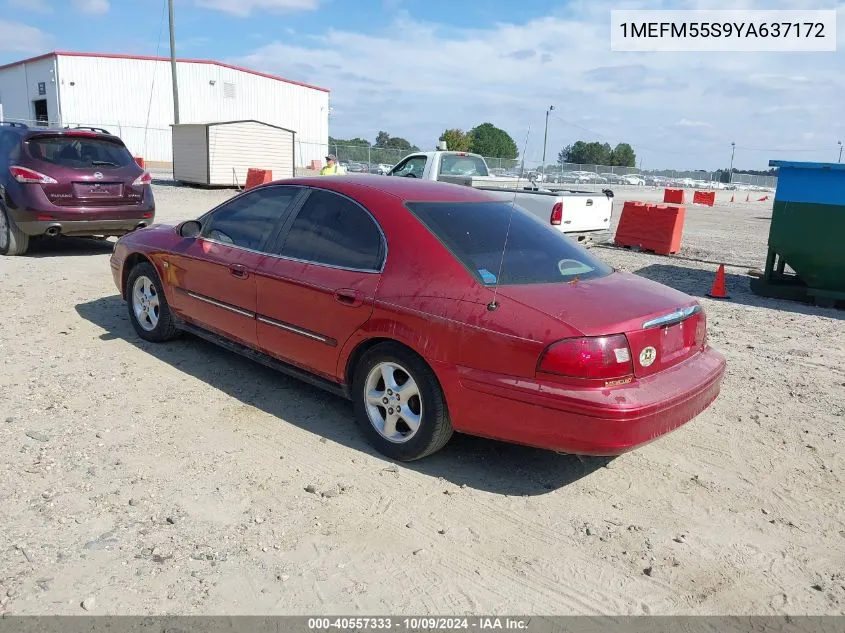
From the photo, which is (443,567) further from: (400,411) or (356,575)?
(400,411)

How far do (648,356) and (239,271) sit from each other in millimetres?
2789

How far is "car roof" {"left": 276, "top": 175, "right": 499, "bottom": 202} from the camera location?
429 centimetres

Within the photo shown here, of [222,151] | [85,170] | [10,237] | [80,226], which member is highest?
[222,151]

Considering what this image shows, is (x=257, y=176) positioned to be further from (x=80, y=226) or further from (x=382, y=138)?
(x=382, y=138)

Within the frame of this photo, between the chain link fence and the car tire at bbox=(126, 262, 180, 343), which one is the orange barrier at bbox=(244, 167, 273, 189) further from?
the car tire at bbox=(126, 262, 180, 343)

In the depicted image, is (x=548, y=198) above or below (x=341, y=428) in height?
above

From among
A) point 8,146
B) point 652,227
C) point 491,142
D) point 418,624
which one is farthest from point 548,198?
point 491,142

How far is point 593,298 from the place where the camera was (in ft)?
11.7

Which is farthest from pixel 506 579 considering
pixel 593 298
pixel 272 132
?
pixel 272 132

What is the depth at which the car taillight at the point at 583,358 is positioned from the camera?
3205 mm

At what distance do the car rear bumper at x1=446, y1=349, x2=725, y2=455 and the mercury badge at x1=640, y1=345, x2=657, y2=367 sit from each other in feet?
0.27

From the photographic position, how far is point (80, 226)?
898 cm

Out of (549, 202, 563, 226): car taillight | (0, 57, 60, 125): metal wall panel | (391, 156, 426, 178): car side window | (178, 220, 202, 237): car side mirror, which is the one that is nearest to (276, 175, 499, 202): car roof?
(178, 220, 202, 237): car side mirror

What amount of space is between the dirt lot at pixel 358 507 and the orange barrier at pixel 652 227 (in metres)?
8.16
